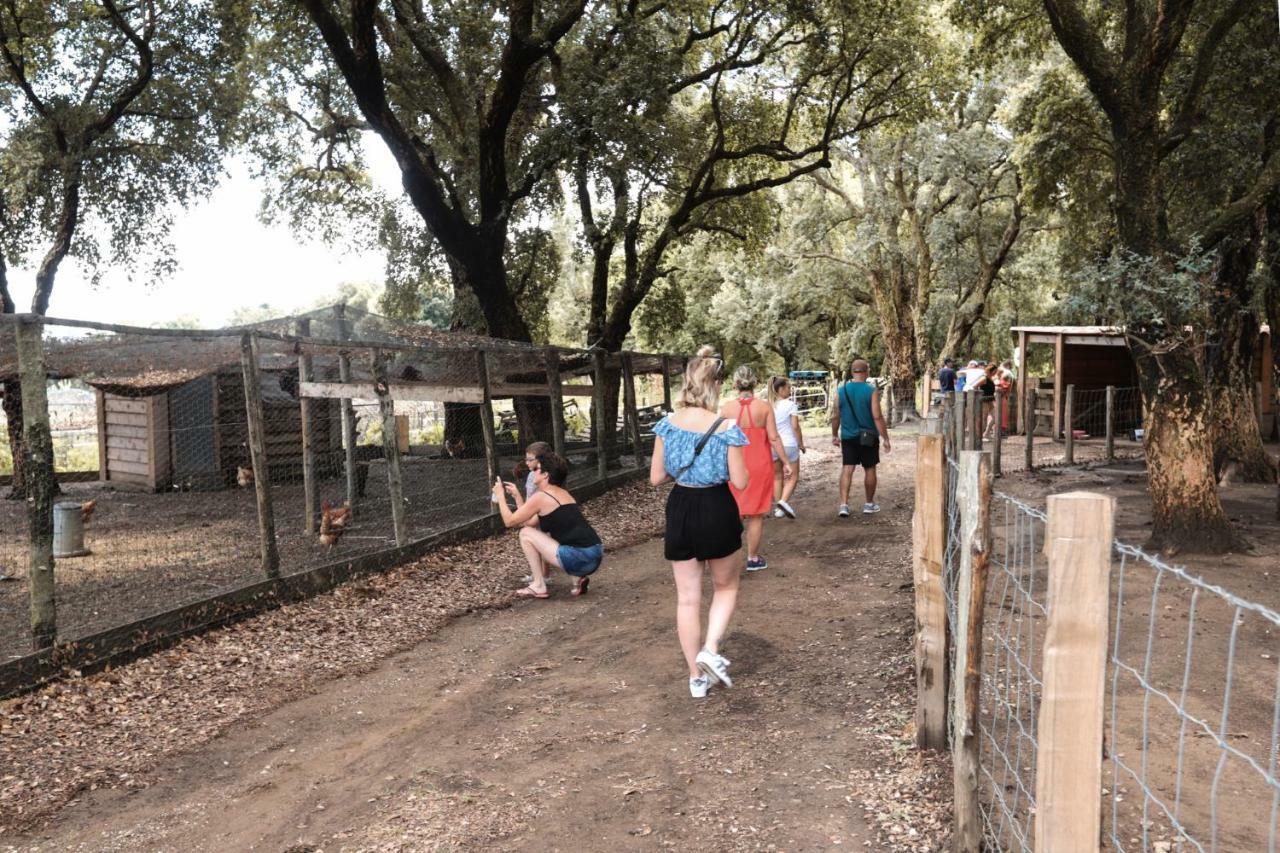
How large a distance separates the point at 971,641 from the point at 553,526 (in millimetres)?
4877

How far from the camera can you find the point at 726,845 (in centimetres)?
372

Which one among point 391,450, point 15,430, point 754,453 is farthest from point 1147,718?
point 15,430

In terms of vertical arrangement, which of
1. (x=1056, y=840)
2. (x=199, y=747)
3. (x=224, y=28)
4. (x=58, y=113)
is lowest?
(x=199, y=747)

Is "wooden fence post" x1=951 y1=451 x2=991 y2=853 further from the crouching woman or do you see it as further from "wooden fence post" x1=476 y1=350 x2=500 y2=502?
"wooden fence post" x1=476 y1=350 x2=500 y2=502

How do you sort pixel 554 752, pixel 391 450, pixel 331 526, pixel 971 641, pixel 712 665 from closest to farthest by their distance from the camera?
pixel 971 641
pixel 554 752
pixel 712 665
pixel 331 526
pixel 391 450

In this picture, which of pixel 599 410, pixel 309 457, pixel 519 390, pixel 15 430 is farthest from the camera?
pixel 599 410

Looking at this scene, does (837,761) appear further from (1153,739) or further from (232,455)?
(232,455)

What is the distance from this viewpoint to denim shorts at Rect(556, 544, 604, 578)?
25.6 ft

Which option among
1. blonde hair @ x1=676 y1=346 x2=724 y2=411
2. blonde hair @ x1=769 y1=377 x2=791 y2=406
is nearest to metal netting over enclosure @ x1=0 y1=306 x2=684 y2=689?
blonde hair @ x1=769 y1=377 x2=791 y2=406

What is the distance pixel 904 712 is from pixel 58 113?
15.8m

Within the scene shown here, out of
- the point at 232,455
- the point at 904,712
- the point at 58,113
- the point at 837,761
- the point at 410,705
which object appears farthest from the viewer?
the point at 232,455

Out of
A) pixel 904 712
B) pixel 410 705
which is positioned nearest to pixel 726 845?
pixel 904 712

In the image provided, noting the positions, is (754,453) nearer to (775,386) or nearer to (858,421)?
(775,386)

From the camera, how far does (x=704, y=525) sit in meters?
5.14
